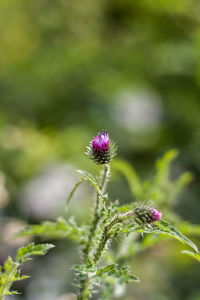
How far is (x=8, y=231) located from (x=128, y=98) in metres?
3.32

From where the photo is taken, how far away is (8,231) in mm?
3324

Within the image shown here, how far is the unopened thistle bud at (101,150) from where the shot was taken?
4.10 ft

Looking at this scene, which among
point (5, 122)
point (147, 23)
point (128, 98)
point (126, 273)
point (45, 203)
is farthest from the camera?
point (147, 23)

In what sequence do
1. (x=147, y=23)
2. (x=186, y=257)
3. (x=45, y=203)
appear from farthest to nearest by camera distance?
(x=147, y=23) < (x=45, y=203) < (x=186, y=257)

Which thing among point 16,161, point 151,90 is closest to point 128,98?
point 151,90

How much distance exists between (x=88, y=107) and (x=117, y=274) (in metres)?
4.96

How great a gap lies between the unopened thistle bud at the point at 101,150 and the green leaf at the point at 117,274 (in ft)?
1.12

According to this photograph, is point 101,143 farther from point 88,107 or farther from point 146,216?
point 88,107

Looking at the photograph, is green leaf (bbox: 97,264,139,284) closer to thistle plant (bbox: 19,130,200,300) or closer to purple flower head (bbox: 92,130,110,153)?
thistle plant (bbox: 19,130,200,300)

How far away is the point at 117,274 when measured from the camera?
1066 millimetres

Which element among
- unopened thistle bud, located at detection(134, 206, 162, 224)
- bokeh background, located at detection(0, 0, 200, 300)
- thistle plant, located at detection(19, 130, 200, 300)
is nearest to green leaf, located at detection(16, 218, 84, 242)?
thistle plant, located at detection(19, 130, 200, 300)

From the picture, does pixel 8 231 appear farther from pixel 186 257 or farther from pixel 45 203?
pixel 186 257

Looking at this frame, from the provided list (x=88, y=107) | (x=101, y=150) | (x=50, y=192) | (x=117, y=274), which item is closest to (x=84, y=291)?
(x=117, y=274)

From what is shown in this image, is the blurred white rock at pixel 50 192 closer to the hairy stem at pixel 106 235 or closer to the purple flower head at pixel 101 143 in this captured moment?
the purple flower head at pixel 101 143
